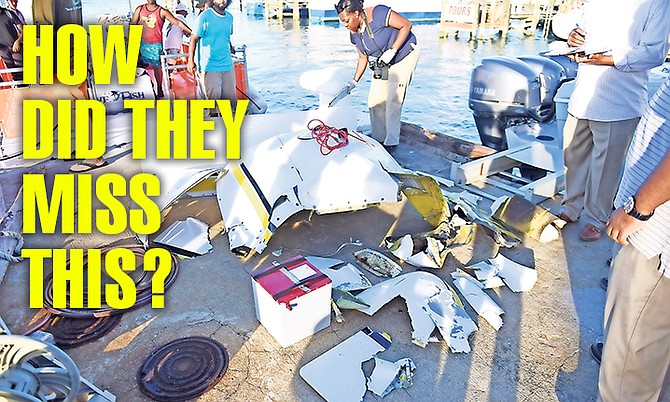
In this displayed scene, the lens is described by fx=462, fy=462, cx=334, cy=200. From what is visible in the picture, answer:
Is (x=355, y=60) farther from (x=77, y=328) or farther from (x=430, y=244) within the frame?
(x=77, y=328)

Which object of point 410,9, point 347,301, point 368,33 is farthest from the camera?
point 410,9

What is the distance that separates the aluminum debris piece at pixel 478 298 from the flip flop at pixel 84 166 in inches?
168

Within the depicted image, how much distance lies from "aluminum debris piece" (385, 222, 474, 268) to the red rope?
858mm

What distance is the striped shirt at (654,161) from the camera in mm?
1670

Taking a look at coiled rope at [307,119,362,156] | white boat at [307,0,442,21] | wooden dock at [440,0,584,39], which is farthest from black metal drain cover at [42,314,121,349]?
white boat at [307,0,442,21]

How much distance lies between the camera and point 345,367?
247 centimetres

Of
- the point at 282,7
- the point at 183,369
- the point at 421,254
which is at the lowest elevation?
the point at 183,369

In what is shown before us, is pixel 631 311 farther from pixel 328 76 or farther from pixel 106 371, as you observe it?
pixel 328 76

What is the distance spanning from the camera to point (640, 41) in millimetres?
2869

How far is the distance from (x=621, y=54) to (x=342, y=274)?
7.49 feet

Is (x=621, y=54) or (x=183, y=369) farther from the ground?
(x=621, y=54)

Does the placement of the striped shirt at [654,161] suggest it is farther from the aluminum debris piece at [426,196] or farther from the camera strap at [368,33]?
the camera strap at [368,33]

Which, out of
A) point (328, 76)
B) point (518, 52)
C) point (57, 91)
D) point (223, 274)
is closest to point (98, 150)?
point (57, 91)

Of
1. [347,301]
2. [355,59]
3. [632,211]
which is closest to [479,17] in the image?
[355,59]
